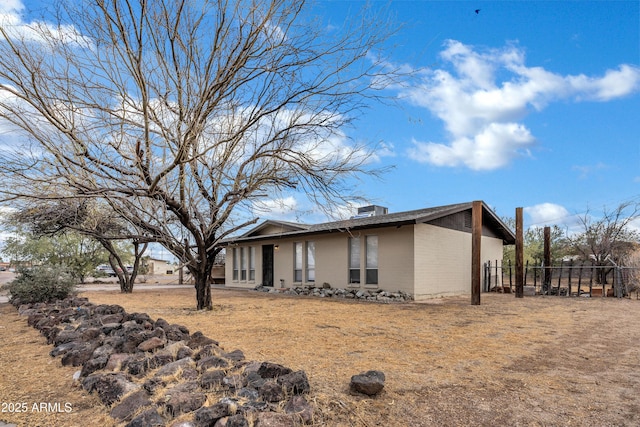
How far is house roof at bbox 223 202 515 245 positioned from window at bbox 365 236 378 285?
2.33 ft

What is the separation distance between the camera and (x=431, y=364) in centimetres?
419

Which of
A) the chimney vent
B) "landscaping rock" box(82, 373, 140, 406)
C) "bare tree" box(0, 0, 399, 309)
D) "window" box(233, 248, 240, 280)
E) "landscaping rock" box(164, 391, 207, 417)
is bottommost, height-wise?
"window" box(233, 248, 240, 280)

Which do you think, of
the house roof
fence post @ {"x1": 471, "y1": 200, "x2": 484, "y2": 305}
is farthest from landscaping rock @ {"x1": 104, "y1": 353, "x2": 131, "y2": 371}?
fence post @ {"x1": 471, "y1": 200, "x2": 484, "y2": 305}

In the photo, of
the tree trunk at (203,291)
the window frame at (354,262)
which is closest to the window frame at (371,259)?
the window frame at (354,262)

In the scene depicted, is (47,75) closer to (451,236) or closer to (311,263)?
(311,263)

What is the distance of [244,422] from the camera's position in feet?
8.13

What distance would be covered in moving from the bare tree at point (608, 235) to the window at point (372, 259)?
415 inches

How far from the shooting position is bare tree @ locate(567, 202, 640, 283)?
1639 cm

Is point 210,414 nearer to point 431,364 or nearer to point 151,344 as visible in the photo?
point 151,344

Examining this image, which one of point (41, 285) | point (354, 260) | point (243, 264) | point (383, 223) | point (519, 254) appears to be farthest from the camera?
point (243, 264)

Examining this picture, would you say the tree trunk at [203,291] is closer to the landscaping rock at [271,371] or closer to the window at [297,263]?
the landscaping rock at [271,371]

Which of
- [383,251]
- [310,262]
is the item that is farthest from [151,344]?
[310,262]

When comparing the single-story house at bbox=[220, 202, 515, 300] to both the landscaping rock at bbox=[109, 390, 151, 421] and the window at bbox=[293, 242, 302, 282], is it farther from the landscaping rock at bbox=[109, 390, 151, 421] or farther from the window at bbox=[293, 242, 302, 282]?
the landscaping rock at bbox=[109, 390, 151, 421]

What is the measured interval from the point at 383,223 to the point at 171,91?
295 inches
